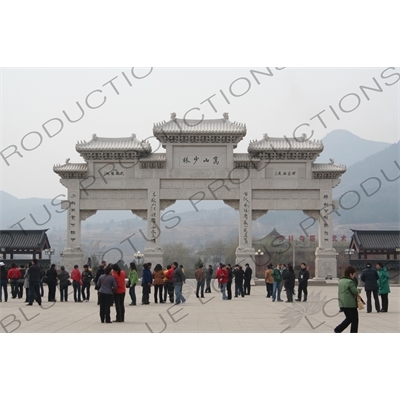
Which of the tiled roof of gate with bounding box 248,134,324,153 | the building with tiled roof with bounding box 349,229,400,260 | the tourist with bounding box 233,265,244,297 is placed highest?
the tiled roof of gate with bounding box 248,134,324,153

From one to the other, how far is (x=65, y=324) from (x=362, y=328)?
5.55m

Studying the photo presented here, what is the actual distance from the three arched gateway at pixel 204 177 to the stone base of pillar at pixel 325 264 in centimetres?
3

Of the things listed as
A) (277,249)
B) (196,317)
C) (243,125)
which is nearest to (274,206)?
(243,125)

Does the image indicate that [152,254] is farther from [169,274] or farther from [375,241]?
[169,274]

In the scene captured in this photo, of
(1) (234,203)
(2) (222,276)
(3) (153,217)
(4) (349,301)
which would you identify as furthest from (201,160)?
(4) (349,301)

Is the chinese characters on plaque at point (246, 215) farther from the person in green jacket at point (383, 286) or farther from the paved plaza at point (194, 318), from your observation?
the person in green jacket at point (383, 286)

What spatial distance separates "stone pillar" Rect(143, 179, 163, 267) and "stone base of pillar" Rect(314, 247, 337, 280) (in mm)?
7832

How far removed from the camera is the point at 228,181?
1304 inches

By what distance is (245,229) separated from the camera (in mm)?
32719

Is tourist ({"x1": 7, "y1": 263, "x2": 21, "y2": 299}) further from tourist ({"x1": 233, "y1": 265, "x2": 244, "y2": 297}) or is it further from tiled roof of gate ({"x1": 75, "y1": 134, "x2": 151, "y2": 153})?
tiled roof of gate ({"x1": 75, "y1": 134, "x2": 151, "y2": 153})

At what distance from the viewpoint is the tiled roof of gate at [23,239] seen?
36.4 metres

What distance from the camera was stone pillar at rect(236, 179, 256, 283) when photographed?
3241cm

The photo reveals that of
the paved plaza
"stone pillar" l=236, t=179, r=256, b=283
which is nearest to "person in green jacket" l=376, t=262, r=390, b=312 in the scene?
the paved plaza

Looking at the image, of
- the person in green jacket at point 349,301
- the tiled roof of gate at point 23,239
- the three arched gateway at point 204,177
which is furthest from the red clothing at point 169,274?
the tiled roof of gate at point 23,239
